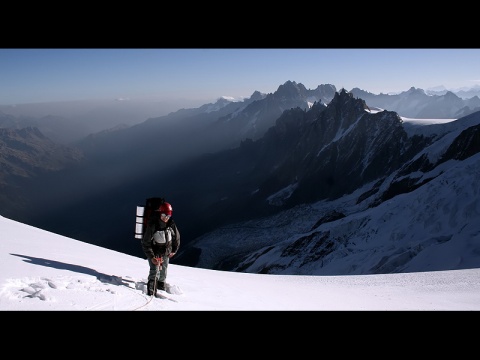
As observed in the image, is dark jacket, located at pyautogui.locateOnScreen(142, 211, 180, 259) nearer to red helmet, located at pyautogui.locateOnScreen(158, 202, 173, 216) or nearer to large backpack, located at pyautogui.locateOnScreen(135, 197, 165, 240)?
red helmet, located at pyautogui.locateOnScreen(158, 202, 173, 216)

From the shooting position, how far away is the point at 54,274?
7.98 metres

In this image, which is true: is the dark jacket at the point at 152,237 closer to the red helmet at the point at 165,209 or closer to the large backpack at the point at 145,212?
the red helmet at the point at 165,209

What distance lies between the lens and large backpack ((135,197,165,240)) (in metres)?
8.49

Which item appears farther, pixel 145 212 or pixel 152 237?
pixel 145 212

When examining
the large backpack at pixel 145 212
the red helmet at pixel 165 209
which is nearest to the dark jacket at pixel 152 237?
the red helmet at pixel 165 209

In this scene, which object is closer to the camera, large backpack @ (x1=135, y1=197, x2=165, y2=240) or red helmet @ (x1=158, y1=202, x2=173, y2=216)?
red helmet @ (x1=158, y1=202, x2=173, y2=216)

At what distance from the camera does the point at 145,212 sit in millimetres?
8750

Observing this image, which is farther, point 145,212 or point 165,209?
point 145,212

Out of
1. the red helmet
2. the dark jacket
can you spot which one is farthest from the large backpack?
the dark jacket

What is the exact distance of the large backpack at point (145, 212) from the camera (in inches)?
334

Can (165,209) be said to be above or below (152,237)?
above
